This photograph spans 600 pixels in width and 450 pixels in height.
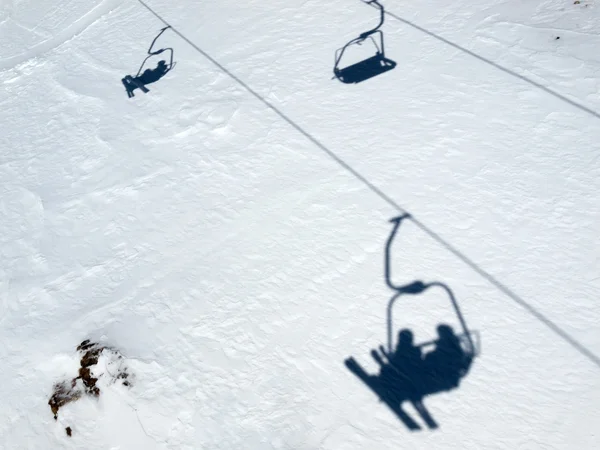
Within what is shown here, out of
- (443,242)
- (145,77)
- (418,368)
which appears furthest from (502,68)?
(145,77)

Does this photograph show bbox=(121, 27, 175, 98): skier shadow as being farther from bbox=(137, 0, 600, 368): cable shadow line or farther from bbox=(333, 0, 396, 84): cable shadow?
bbox=(333, 0, 396, 84): cable shadow

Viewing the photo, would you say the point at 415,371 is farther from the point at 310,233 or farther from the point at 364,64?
the point at 364,64

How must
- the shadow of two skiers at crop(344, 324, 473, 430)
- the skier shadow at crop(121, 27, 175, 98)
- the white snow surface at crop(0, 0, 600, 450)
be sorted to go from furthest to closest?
the skier shadow at crop(121, 27, 175, 98) < the white snow surface at crop(0, 0, 600, 450) < the shadow of two skiers at crop(344, 324, 473, 430)

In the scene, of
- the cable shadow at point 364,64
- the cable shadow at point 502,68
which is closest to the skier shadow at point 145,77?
the cable shadow at point 364,64

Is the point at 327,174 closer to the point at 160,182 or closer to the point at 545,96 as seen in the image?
the point at 160,182

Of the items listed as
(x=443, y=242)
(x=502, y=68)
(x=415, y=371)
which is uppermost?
(x=502, y=68)

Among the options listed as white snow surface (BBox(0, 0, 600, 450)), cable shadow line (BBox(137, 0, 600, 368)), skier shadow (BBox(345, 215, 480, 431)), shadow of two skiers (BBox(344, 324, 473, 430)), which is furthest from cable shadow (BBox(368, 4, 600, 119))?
shadow of two skiers (BBox(344, 324, 473, 430))

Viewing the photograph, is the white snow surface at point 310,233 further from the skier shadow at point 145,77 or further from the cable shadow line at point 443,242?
the skier shadow at point 145,77
